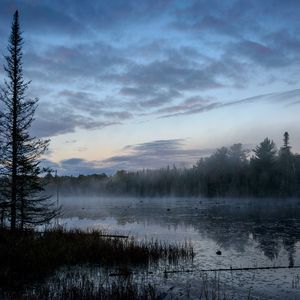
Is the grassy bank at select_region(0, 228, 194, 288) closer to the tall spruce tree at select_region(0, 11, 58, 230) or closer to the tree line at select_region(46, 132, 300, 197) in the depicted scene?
the tall spruce tree at select_region(0, 11, 58, 230)

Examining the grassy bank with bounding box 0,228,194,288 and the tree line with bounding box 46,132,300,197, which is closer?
the grassy bank with bounding box 0,228,194,288

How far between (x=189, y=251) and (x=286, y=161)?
92.5 metres

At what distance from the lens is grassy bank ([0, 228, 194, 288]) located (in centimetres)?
1781

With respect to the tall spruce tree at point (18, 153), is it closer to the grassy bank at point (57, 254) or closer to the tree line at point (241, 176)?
the grassy bank at point (57, 254)

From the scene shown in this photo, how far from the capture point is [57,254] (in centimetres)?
2092

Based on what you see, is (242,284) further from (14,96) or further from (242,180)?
(242,180)

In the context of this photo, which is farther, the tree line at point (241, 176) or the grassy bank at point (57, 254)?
the tree line at point (241, 176)

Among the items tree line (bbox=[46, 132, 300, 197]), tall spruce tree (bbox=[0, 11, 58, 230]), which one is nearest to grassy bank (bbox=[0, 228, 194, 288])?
tall spruce tree (bbox=[0, 11, 58, 230])

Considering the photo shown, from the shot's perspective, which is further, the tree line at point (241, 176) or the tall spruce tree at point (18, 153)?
the tree line at point (241, 176)

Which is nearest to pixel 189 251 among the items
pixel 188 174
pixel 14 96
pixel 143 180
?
pixel 14 96

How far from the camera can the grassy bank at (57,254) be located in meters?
17.8

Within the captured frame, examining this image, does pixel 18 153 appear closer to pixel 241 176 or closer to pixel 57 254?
pixel 57 254

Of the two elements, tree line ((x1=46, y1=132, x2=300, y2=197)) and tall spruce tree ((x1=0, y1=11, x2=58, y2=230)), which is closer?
tall spruce tree ((x1=0, y1=11, x2=58, y2=230))

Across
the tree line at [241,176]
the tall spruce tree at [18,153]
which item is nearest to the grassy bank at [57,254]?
the tall spruce tree at [18,153]
